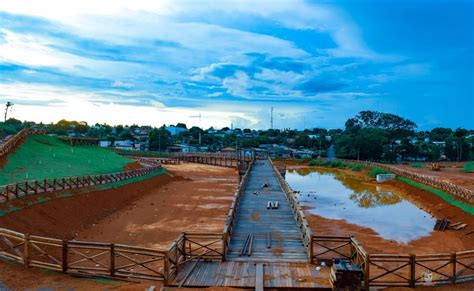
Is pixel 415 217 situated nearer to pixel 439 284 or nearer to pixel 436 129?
pixel 439 284

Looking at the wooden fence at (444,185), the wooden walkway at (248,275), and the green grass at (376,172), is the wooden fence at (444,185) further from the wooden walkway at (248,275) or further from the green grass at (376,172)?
the wooden walkway at (248,275)

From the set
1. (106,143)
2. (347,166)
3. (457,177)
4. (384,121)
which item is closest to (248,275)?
(457,177)

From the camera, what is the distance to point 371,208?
→ 33.6 metres

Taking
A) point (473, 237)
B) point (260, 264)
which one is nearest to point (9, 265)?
point (260, 264)

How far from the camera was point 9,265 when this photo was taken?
450 inches

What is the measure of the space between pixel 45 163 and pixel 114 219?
1523cm

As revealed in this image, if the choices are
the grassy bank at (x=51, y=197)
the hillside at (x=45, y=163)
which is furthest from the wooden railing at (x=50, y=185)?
the hillside at (x=45, y=163)

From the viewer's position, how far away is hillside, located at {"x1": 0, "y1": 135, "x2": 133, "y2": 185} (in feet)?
95.4

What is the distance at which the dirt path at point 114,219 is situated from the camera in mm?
10734

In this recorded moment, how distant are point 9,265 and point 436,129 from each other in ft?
586

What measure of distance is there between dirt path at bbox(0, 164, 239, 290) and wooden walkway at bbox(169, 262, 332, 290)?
1347 millimetres

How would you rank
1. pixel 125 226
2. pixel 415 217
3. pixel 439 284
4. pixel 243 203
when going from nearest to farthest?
1. pixel 439 284
2. pixel 243 203
3. pixel 125 226
4. pixel 415 217

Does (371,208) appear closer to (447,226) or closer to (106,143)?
(447,226)

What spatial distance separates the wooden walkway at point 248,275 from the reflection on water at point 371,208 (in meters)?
13.1
